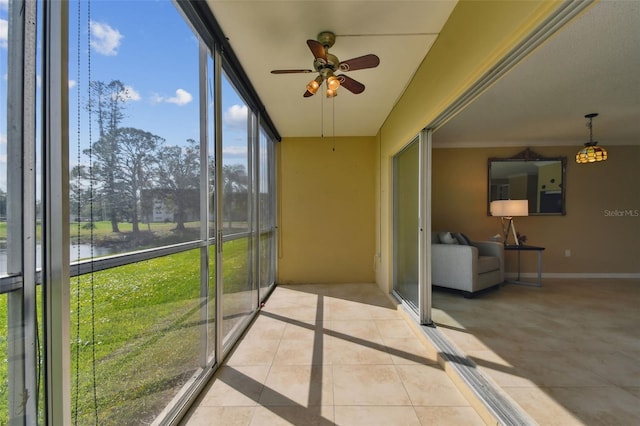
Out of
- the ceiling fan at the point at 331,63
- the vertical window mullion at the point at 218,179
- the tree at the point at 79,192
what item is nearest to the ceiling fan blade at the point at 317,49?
the ceiling fan at the point at 331,63

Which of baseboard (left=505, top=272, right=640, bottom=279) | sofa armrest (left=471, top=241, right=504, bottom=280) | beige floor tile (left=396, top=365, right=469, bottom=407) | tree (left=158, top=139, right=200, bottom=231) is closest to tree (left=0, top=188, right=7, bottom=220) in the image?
tree (left=158, top=139, right=200, bottom=231)

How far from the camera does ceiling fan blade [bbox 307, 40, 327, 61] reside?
1829 mm

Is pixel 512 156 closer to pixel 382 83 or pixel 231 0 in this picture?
pixel 382 83

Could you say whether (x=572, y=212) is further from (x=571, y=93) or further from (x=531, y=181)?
(x=571, y=93)

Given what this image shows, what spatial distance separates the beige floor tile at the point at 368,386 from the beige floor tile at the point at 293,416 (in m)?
0.13

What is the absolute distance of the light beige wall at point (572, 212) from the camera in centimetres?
460

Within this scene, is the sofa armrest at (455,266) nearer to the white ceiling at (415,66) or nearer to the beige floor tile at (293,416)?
the white ceiling at (415,66)

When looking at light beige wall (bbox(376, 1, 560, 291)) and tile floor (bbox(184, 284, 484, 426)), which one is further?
tile floor (bbox(184, 284, 484, 426))

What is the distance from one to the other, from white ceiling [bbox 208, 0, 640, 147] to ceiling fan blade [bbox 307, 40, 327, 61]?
0.23 meters

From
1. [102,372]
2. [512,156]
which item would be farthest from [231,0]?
[512,156]

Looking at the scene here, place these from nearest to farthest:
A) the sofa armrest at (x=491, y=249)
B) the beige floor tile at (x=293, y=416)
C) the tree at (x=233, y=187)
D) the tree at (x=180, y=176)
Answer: the tree at (x=180, y=176)
the beige floor tile at (x=293, y=416)
the tree at (x=233, y=187)
the sofa armrest at (x=491, y=249)

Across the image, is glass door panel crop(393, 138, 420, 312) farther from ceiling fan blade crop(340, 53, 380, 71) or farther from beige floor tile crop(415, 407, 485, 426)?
beige floor tile crop(415, 407, 485, 426)

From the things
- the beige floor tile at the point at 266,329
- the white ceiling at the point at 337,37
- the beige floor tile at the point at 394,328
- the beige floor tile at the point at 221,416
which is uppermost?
the white ceiling at the point at 337,37

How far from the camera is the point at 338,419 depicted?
157 centimetres
